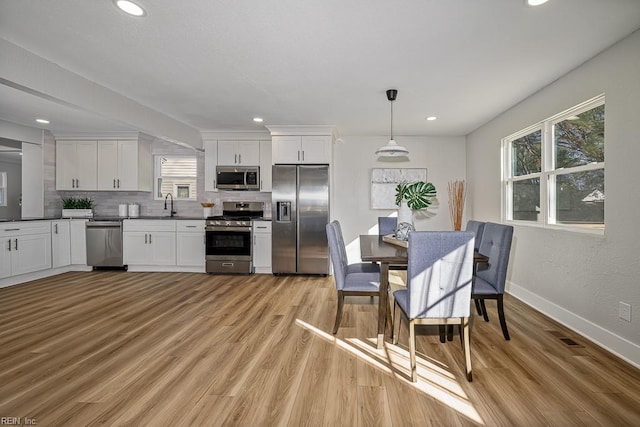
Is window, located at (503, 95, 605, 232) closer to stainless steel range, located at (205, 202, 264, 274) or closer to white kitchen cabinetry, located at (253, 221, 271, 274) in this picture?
white kitchen cabinetry, located at (253, 221, 271, 274)

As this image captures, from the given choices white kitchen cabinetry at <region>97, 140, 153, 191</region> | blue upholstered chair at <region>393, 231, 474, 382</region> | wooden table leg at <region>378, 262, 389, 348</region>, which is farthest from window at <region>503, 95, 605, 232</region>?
white kitchen cabinetry at <region>97, 140, 153, 191</region>

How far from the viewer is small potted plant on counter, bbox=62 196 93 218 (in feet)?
17.0

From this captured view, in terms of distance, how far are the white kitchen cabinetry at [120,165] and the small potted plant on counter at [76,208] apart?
1.25ft

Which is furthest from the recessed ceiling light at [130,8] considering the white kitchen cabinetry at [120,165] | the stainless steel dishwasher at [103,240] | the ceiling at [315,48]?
the stainless steel dishwasher at [103,240]

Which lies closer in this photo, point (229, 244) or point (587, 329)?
point (587, 329)

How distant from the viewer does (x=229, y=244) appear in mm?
5039

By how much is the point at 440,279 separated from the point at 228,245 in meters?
3.78

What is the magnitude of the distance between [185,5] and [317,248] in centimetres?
363

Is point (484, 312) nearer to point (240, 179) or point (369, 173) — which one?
point (369, 173)

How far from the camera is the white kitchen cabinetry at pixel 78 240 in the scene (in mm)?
5059

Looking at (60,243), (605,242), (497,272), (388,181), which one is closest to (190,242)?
(60,243)

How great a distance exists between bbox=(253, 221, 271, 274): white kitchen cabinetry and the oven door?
0.11 m

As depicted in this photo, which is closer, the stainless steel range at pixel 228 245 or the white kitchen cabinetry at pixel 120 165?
the stainless steel range at pixel 228 245

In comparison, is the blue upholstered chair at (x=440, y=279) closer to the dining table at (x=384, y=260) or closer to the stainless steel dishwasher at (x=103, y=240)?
the dining table at (x=384, y=260)
